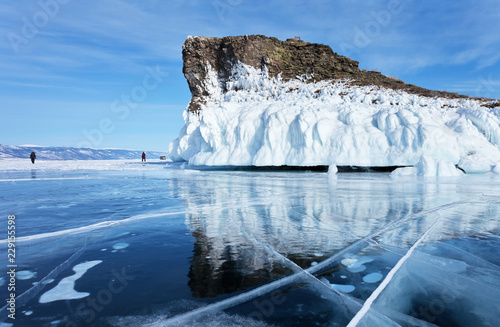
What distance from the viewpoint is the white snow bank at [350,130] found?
13844mm

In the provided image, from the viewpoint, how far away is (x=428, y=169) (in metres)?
12.5

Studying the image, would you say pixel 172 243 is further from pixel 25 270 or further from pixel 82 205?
pixel 82 205

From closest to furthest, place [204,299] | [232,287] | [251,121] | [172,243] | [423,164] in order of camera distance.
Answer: [204,299] → [232,287] → [172,243] → [423,164] → [251,121]

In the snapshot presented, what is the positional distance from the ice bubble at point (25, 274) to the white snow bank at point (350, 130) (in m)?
13.3

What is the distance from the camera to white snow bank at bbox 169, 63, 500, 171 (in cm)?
1384

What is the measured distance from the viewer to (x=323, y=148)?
1497cm

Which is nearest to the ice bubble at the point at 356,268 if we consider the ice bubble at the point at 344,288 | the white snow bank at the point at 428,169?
Answer: the ice bubble at the point at 344,288

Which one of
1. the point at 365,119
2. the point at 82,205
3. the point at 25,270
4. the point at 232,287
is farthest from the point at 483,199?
the point at 365,119

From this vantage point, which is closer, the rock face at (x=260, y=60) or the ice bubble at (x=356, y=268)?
the ice bubble at (x=356, y=268)

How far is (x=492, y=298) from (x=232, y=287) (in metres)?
1.85

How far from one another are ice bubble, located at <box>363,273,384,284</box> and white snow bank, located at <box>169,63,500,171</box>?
40.8 ft

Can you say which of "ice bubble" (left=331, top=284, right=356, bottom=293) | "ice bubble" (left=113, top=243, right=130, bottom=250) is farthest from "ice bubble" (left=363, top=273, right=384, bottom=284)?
"ice bubble" (left=113, top=243, right=130, bottom=250)

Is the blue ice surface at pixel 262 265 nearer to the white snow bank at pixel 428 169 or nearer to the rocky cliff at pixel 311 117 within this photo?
the white snow bank at pixel 428 169

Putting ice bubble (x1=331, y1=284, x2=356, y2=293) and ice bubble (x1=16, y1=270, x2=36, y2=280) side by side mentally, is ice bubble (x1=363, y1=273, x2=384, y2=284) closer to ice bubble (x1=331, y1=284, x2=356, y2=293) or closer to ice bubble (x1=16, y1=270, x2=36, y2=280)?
ice bubble (x1=331, y1=284, x2=356, y2=293)
